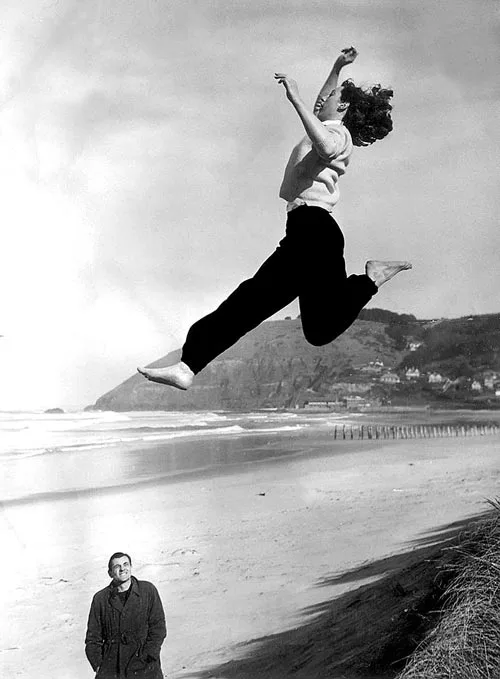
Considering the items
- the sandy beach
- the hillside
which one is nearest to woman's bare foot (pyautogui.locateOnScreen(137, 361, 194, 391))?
the sandy beach

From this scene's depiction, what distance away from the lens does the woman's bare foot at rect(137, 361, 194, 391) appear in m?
2.00

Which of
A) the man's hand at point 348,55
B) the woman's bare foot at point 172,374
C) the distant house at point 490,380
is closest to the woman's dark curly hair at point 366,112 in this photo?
the man's hand at point 348,55

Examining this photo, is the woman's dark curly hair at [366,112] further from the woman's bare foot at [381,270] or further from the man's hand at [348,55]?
the woman's bare foot at [381,270]

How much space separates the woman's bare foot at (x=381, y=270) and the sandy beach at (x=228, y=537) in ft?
6.53

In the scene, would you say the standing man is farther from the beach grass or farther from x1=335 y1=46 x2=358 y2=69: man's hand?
x1=335 y1=46 x2=358 y2=69: man's hand

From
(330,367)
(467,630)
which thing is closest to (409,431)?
(330,367)

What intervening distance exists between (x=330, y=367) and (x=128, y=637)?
5.37 feet

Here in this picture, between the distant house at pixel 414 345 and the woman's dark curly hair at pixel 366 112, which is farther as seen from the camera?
the distant house at pixel 414 345

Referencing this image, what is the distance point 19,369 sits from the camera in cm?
438

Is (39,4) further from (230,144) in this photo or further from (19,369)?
(19,369)

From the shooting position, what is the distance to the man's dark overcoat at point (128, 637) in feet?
10.4

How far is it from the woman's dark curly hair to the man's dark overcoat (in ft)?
5.71

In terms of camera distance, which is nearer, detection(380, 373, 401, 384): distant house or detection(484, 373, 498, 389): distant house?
detection(380, 373, 401, 384): distant house

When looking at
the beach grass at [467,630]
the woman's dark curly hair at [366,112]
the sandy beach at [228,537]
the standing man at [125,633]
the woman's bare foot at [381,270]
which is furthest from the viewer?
the sandy beach at [228,537]
